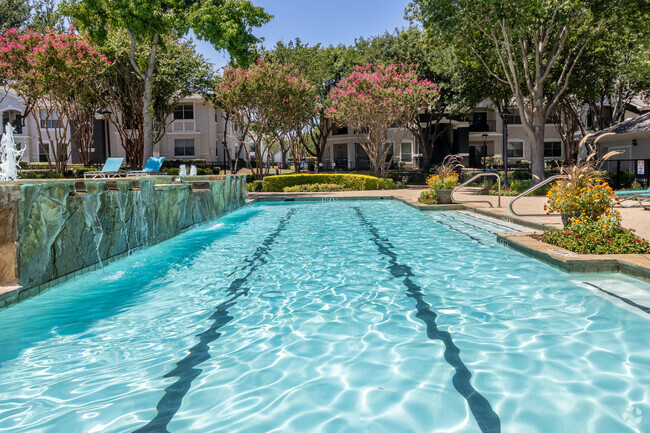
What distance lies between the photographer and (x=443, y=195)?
653 inches

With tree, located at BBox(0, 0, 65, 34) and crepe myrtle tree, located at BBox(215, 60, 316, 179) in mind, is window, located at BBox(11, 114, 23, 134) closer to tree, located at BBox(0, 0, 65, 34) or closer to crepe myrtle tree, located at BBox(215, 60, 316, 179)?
tree, located at BBox(0, 0, 65, 34)

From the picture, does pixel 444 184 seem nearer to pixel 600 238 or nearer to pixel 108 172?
pixel 600 238

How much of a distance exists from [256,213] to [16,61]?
57.0 feet

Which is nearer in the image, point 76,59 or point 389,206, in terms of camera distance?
point 389,206

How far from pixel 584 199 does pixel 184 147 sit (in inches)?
1553

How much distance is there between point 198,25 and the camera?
68.8ft

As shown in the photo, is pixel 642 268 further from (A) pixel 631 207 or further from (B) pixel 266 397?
(A) pixel 631 207

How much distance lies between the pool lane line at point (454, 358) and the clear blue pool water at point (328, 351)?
16 mm

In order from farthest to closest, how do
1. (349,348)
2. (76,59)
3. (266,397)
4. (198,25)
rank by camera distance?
(76,59)
(198,25)
(349,348)
(266,397)

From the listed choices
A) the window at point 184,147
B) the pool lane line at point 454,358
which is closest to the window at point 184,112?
the window at point 184,147

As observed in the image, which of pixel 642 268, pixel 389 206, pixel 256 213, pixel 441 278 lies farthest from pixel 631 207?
pixel 256 213

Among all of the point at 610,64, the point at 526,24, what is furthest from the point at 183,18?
the point at 610,64

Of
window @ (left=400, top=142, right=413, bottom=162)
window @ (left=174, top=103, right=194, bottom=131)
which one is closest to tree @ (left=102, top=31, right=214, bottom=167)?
window @ (left=174, top=103, right=194, bottom=131)

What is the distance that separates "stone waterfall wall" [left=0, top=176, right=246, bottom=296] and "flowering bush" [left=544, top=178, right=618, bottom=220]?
7734 millimetres
